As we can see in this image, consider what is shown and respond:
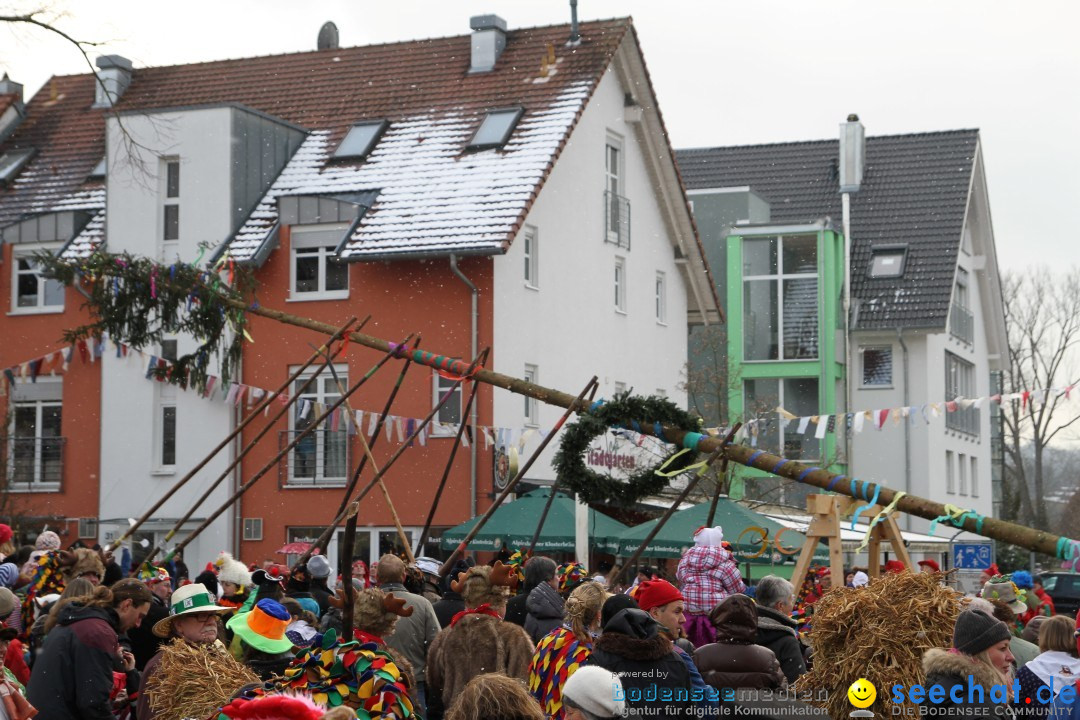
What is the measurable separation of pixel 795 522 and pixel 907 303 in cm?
1448

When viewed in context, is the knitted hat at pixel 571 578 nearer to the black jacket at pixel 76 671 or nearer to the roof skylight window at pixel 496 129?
the black jacket at pixel 76 671

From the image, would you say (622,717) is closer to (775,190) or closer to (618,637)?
(618,637)

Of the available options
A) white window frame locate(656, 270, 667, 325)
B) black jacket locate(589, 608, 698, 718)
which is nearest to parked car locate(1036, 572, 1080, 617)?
white window frame locate(656, 270, 667, 325)

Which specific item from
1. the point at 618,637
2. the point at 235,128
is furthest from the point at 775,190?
the point at 618,637

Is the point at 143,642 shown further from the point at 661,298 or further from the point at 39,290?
the point at 661,298

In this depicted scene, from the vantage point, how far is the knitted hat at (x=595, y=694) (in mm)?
5590

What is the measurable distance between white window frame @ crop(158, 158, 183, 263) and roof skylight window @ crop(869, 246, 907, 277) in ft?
61.7

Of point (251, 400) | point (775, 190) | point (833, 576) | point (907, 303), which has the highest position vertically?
point (775, 190)

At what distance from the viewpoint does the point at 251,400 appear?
2719 cm

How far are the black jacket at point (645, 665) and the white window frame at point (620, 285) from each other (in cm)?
2537

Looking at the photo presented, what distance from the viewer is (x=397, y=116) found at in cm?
3038

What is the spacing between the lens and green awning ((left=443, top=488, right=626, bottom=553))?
20.0 meters

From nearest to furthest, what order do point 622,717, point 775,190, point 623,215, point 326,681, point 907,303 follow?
point 622,717 → point 326,681 → point 623,215 → point 907,303 → point 775,190

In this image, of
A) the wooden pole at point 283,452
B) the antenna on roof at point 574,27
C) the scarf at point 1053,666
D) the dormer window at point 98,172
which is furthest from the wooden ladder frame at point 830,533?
the dormer window at point 98,172
